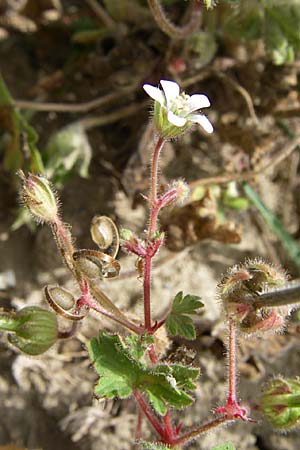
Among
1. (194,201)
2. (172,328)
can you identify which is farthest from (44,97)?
(172,328)

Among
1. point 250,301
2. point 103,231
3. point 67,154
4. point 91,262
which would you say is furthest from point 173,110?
point 67,154

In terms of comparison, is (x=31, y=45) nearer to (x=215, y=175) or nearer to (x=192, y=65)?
(x=192, y=65)

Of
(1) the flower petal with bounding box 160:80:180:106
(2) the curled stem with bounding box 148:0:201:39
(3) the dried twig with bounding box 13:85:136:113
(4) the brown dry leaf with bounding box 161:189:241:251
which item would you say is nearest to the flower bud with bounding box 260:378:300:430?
(4) the brown dry leaf with bounding box 161:189:241:251

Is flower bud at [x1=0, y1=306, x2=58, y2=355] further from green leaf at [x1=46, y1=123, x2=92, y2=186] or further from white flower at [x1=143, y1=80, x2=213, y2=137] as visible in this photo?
green leaf at [x1=46, y1=123, x2=92, y2=186]

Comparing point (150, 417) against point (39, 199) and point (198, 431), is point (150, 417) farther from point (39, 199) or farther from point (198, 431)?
point (39, 199)

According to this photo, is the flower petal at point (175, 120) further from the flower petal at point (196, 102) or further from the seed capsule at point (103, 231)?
the seed capsule at point (103, 231)
